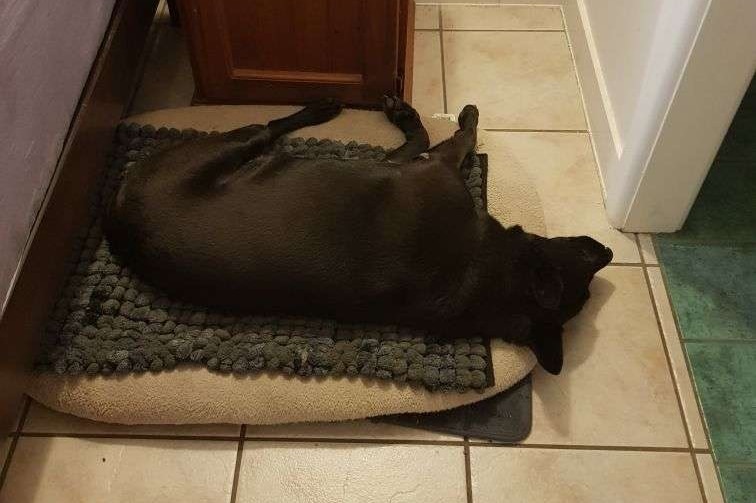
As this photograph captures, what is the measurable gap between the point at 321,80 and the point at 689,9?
0.91 metres

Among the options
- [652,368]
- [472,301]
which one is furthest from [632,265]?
[472,301]

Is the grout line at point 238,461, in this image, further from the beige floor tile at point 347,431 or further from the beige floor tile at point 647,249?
the beige floor tile at point 647,249

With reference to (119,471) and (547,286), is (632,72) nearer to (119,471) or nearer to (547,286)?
(547,286)

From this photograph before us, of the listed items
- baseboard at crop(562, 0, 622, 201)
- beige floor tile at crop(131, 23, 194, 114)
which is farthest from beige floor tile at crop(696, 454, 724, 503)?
beige floor tile at crop(131, 23, 194, 114)

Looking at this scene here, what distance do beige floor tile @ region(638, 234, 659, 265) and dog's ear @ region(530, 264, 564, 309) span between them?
38 cm

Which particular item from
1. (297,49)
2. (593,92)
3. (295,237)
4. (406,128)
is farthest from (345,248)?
(593,92)

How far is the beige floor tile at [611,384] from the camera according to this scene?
1382 millimetres

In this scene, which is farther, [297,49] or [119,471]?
[297,49]

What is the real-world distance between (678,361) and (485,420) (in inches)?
17.2

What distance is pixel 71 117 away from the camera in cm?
145

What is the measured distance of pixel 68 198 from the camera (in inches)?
58.1

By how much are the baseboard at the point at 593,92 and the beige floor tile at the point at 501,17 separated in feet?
0.19

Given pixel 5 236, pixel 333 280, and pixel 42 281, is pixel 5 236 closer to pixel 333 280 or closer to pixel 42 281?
pixel 42 281

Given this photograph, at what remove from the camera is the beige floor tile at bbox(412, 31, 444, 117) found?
1948 mm
